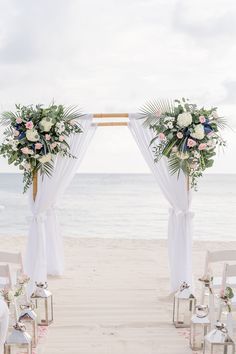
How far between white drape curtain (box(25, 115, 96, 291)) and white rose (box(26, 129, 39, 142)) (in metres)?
0.67

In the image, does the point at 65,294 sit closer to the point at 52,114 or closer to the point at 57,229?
the point at 57,229

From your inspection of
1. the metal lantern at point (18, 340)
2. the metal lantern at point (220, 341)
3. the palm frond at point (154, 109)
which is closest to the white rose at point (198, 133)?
the palm frond at point (154, 109)

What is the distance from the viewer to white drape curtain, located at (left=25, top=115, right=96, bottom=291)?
5949 millimetres

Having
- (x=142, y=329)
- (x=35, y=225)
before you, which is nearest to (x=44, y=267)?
(x=35, y=225)

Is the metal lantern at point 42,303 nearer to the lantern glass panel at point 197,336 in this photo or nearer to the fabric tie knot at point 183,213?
the lantern glass panel at point 197,336

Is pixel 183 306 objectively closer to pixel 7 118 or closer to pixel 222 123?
pixel 222 123

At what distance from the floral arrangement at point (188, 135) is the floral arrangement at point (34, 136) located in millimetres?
935

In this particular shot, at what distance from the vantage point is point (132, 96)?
26.7 metres

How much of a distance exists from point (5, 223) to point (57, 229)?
14.2 metres

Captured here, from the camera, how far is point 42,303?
5.14 metres

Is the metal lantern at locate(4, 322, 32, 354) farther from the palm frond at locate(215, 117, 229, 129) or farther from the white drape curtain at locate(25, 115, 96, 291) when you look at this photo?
the palm frond at locate(215, 117, 229, 129)

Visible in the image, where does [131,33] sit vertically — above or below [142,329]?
above

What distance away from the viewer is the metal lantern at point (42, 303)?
4977 mm

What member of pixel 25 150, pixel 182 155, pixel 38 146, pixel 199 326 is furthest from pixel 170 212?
pixel 199 326
